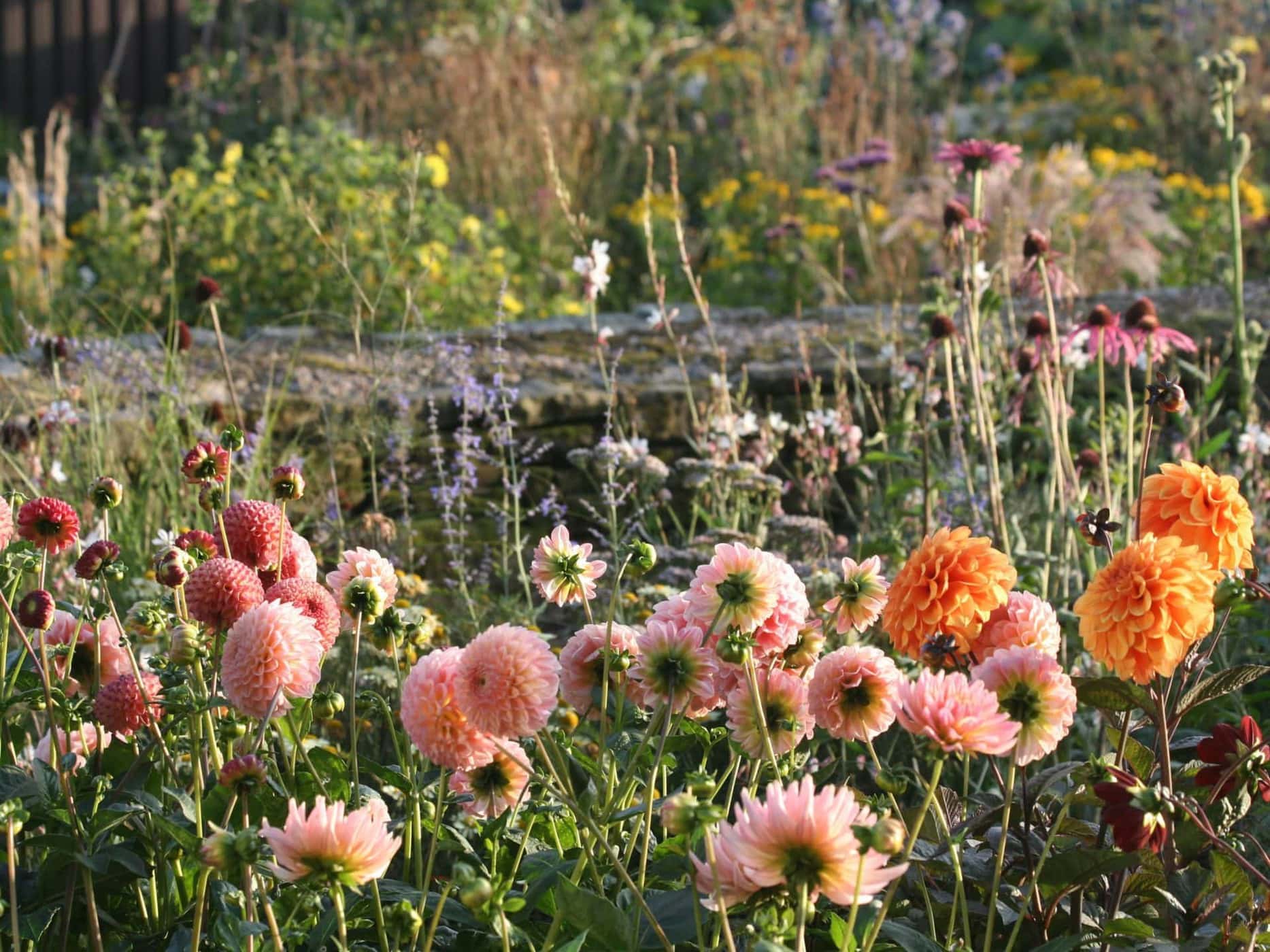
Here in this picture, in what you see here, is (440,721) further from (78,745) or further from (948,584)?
(78,745)

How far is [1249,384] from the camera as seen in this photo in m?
3.45

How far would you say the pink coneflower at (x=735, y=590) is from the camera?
127 cm

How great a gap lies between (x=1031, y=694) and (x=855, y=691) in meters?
0.18

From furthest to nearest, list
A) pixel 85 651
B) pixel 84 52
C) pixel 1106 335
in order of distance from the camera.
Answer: pixel 84 52 → pixel 1106 335 → pixel 85 651

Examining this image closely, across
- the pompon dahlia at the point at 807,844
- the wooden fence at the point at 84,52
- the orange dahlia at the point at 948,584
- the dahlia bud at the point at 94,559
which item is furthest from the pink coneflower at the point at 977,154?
the wooden fence at the point at 84,52

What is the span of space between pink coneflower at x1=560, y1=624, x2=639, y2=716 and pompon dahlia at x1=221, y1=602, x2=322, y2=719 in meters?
0.25

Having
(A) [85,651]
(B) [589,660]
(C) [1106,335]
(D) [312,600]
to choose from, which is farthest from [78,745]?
(C) [1106,335]

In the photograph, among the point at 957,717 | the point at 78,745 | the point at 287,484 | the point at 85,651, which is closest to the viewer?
the point at 957,717

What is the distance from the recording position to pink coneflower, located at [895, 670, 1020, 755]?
1.11 m

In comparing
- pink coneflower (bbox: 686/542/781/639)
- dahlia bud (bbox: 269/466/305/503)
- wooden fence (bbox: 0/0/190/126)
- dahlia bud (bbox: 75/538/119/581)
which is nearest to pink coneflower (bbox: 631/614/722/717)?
pink coneflower (bbox: 686/542/781/639)

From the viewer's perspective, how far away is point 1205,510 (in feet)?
4.64

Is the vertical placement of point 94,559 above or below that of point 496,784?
above

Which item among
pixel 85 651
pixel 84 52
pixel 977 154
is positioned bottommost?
pixel 84 52

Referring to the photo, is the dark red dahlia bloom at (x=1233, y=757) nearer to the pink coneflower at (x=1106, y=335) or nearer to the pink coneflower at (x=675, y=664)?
the pink coneflower at (x=675, y=664)
